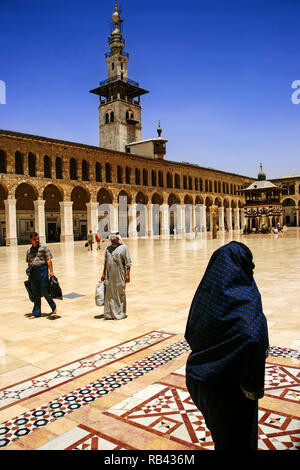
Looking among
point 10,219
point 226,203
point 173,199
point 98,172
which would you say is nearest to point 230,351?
point 10,219

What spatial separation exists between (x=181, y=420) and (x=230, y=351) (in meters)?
1.48

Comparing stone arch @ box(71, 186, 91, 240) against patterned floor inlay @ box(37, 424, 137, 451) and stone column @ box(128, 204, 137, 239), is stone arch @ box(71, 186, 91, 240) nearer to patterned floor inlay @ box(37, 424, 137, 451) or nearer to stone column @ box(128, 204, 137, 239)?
stone column @ box(128, 204, 137, 239)

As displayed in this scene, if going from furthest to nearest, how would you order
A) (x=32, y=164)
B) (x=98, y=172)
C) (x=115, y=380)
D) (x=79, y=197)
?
(x=79, y=197), (x=98, y=172), (x=32, y=164), (x=115, y=380)

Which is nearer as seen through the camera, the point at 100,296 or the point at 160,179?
the point at 100,296

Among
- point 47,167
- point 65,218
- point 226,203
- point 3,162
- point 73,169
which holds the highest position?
point 73,169

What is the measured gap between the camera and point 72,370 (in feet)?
12.6

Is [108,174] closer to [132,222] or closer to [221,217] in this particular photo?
[132,222]

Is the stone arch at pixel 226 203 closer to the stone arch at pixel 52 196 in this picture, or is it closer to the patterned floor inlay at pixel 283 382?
the stone arch at pixel 52 196

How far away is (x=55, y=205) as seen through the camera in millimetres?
32938

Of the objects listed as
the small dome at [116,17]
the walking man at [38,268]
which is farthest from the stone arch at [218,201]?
the walking man at [38,268]
